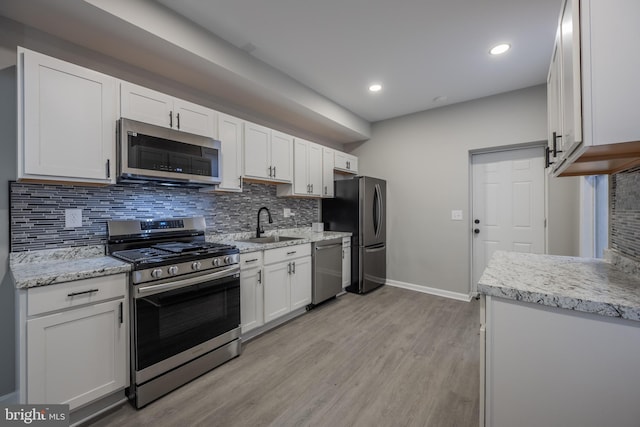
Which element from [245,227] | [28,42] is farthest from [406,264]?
[28,42]

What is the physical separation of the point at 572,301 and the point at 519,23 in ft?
7.47

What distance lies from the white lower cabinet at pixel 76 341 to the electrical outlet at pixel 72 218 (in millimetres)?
669

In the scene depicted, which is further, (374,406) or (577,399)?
(374,406)

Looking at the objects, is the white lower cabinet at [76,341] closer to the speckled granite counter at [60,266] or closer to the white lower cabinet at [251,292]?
the speckled granite counter at [60,266]

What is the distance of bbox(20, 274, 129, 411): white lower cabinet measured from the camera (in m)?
1.37

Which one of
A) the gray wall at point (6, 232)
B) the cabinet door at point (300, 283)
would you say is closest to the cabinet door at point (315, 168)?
the cabinet door at point (300, 283)

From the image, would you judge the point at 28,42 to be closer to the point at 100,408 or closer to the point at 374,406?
the point at 100,408

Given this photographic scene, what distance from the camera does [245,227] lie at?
10.4ft

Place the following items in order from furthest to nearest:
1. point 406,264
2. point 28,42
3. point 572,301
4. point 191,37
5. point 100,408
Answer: point 406,264 → point 191,37 → point 28,42 → point 100,408 → point 572,301

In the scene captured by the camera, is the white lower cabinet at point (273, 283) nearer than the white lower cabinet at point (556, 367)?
No

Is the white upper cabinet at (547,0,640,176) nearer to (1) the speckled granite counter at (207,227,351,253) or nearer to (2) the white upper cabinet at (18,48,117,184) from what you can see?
(1) the speckled granite counter at (207,227,351,253)

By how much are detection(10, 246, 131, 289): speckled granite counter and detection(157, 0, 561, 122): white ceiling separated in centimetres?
187

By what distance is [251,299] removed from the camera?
98.3 inches

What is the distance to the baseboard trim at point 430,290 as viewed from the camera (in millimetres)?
3640
